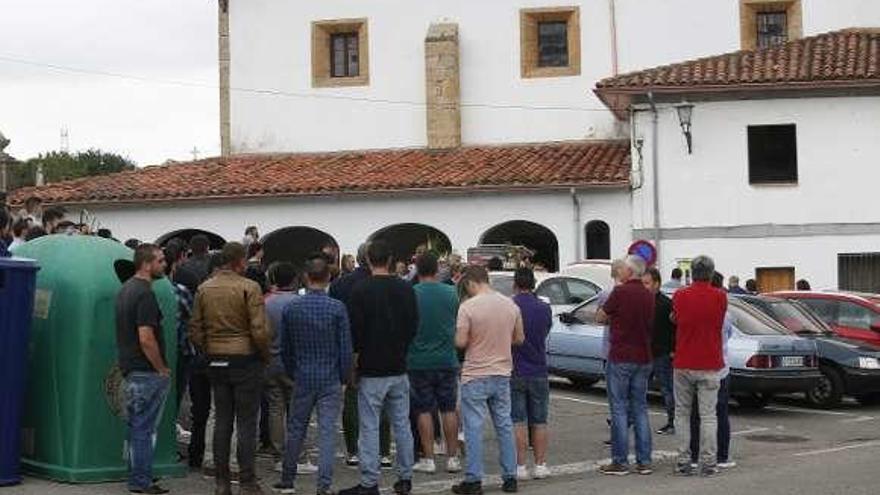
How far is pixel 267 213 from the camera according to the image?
107 feet

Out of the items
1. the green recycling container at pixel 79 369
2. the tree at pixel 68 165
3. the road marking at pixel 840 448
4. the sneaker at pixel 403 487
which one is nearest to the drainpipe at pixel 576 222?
the road marking at pixel 840 448

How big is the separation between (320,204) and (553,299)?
11227 mm

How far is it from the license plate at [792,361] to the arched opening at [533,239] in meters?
14.6

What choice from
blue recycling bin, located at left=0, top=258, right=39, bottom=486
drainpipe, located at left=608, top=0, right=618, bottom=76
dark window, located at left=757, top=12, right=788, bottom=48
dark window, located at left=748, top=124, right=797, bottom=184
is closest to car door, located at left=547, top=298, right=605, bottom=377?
blue recycling bin, located at left=0, top=258, right=39, bottom=486

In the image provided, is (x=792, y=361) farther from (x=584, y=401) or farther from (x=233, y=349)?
(x=233, y=349)

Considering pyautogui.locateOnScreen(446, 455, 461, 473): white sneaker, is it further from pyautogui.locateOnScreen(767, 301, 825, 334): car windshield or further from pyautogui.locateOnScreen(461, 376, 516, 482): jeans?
pyautogui.locateOnScreen(767, 301, 825, 334): car windshield

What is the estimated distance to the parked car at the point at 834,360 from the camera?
58.3 ft

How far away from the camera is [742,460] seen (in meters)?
13.4

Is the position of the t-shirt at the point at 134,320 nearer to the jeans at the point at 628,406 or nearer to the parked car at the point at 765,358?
the jeans at the point at 628,406

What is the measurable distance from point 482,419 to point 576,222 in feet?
64.1

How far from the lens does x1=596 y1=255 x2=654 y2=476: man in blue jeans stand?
39.9ft

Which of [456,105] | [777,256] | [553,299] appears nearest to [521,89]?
[456,105]

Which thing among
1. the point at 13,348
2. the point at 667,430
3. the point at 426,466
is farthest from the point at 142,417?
the point at 667,430

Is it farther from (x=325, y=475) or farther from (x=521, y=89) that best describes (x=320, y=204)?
(x=325, y=475)
